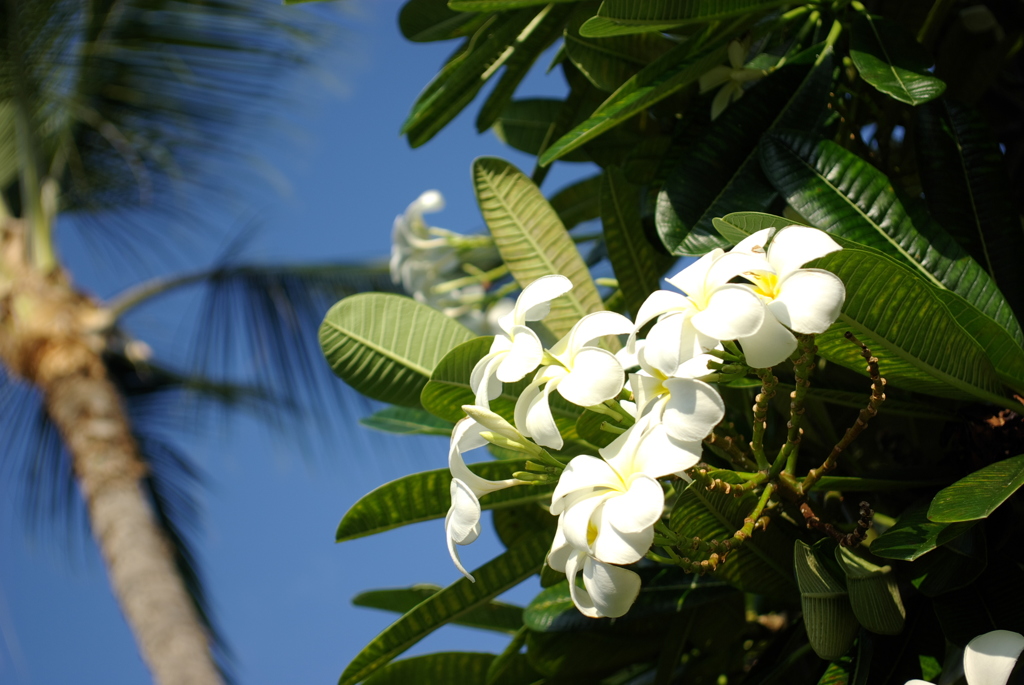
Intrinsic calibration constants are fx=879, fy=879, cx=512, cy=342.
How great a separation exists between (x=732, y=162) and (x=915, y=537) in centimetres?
34

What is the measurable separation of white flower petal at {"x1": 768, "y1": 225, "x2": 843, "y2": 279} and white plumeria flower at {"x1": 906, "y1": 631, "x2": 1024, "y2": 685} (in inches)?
9.9

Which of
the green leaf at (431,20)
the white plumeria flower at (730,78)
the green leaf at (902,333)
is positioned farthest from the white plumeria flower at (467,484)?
the green leaf at (431,20)

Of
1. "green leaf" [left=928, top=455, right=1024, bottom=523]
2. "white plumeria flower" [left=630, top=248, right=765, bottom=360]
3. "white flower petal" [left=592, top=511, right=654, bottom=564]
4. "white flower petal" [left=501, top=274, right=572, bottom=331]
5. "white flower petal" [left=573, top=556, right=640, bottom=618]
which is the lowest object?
"green leaf" [left=928, top=455, right=1024, bottom=523]

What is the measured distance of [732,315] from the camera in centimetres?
43

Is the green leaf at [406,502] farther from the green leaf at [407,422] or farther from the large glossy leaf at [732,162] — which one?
the large glossy leaf at [732,162]

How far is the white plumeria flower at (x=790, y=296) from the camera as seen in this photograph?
427 mm

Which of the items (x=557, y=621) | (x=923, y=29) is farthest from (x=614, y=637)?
(x=923, y=29)

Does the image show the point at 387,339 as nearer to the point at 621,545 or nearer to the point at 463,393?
the point at 463,393

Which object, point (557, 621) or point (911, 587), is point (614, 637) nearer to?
point (557, 621)

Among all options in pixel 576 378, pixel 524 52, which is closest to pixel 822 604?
pixel 576 378

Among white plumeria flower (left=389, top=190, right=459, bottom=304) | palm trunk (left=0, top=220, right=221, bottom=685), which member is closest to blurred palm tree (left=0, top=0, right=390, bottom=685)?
palm trunk (left=0, top=220, right=221, bottom=685)

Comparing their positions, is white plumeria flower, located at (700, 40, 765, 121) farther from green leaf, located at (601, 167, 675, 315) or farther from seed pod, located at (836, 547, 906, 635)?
seed pod, located at (836, 547, 906, 635)

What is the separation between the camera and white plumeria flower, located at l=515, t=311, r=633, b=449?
0.46 metres

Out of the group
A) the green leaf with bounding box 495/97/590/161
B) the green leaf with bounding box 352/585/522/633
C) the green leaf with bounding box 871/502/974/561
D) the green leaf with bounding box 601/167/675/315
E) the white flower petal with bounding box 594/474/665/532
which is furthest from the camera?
the green leaf with bounding box 495/97/590/161
